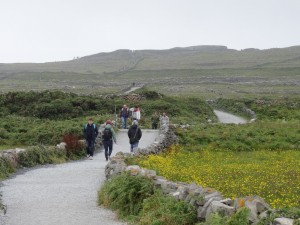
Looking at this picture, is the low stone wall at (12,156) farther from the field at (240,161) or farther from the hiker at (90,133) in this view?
the field at (240,161)

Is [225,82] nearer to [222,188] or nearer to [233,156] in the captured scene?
[233,156]

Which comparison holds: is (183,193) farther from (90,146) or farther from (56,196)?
(90,146)

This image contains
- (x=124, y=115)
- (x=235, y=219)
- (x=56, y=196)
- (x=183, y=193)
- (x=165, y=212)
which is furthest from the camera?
(x=124, y=115)

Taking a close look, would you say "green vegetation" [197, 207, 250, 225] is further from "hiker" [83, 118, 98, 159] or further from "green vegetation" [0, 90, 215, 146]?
"green vegetation" [0, 90, 215, 146]

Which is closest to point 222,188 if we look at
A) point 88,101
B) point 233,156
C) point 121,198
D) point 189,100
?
point 121,198

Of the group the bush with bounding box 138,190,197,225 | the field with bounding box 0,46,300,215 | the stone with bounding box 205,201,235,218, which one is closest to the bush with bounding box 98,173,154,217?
the bush with bounding box 138,190,197,225

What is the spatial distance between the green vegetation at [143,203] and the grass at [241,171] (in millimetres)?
2424

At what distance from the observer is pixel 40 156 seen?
85.0 ft

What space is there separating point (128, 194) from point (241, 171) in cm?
789

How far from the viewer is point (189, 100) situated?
6756cm

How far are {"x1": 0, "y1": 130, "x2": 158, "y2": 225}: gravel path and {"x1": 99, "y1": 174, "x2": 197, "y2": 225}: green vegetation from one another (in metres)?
0.38

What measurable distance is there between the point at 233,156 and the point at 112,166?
10.7 meters

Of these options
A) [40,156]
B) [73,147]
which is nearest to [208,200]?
[40,156]

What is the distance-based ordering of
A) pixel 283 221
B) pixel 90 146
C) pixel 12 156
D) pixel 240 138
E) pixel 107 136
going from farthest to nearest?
pixel 240 138, pixel 90 146, pixel 107 136, pixel 12 156, pixel 283 221
